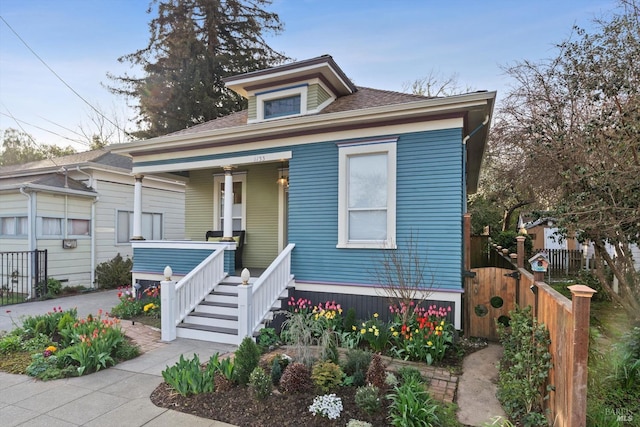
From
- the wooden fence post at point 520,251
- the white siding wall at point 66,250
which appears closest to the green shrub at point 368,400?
the wooden fence post at point 520,251

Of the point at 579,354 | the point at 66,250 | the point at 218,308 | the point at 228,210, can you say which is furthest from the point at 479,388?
the point at 66,250

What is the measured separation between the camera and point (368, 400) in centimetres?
334

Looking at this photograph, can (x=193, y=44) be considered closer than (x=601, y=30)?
No

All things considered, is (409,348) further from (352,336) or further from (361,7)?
(361,7)

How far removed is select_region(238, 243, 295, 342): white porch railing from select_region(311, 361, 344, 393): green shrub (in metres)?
2.04

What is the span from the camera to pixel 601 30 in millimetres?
5805

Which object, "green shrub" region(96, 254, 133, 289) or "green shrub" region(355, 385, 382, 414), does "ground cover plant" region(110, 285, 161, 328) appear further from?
"green shrub" region(355, 385, 382, 414)

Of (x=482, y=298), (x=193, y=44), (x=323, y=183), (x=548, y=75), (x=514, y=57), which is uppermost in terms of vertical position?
(x=193, y=44)

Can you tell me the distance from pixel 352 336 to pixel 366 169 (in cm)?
302

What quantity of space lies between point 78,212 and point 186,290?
6.97 m

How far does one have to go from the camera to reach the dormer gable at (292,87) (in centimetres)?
767

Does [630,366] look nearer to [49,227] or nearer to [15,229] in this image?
[49,227]

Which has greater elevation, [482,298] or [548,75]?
[548,75]

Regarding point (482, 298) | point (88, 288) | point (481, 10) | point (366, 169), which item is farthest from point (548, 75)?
point (88, 288)
